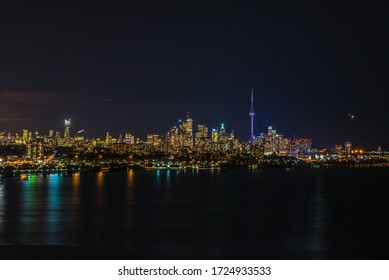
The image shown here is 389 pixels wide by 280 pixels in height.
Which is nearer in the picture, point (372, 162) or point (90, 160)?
point (90, 160)

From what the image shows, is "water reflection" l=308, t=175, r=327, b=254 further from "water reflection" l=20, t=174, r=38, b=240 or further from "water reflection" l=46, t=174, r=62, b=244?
"water reflection" l=20, t=174, r=38, b=240

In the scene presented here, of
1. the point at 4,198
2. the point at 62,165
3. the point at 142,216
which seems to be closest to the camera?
the point at 142,216

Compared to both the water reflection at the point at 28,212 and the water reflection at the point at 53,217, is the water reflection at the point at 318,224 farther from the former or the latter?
the water reflection at the point at 28,212

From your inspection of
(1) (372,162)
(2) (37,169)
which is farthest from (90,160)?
(1) (372,162)

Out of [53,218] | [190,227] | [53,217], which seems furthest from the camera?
[53,217]

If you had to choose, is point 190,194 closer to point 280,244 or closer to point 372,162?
point 280,244

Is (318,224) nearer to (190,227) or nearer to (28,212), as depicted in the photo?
(190,227)

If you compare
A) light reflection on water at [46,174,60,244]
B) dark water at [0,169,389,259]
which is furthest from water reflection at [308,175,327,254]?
light reflection on water at [46,174,60,244]

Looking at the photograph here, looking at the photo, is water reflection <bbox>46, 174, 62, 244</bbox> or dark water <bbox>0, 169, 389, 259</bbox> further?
water reflection <bbox>46, 174, 62, 244</bbox>

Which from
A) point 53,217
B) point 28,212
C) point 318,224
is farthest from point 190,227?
point 28,212
